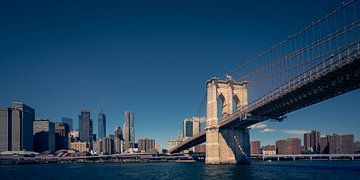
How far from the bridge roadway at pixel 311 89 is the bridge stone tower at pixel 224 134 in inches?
252

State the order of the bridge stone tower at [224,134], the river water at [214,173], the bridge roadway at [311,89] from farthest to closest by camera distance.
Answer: the bridge stone tower at [224,134] → the river water at [214,173] → the bridge roadway at [311,89]

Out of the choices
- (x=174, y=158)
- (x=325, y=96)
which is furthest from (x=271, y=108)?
(x=174, y=158)

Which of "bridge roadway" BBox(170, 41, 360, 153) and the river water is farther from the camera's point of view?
the river water

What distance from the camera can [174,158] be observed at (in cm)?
17800

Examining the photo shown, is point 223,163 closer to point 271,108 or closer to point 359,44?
point 271,108

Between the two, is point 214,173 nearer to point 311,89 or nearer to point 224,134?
point 311,89

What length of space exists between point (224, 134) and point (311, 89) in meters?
30.6

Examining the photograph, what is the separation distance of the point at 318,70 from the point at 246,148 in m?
37.1

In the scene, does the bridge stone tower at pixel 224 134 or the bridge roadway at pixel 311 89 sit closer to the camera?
the bridge roadway at pixel 311 89

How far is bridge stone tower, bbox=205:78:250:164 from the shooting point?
79.3 meters

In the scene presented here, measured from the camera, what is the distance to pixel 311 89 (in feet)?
168

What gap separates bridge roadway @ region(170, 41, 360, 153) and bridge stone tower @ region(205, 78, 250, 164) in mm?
6403

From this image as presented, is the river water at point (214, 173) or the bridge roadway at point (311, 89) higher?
the bridge roadway at point (311, 89)

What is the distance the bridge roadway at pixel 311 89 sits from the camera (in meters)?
42.6
